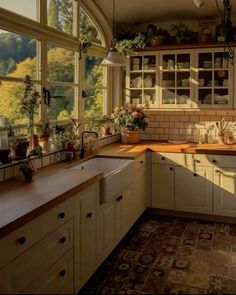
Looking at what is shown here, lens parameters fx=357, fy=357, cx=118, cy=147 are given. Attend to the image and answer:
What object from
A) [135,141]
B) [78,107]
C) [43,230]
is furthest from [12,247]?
[135,141]

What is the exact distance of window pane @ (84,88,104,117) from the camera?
4.38 meters

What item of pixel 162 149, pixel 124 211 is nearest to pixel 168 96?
pixel 162 149

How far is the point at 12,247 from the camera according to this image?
1740 mm

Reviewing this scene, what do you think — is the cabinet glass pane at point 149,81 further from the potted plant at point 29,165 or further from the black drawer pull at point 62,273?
the black drawer pull at point 62,273

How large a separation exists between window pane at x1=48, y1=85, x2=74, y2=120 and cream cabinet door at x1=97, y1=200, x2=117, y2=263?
44.7 inches

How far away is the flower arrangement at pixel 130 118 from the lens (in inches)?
181

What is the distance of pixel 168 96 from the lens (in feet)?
15.4

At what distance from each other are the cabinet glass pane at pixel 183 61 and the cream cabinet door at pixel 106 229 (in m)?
2.22

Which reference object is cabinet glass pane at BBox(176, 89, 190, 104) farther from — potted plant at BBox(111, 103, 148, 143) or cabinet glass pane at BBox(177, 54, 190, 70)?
potted plant at BBox(111, 103, 148, 143)

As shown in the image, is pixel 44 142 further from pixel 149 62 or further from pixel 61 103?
pixel 149 62

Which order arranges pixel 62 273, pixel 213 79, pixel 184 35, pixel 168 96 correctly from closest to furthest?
pixel 62 273
pixel 213 79
pixel 184 35
pixel 168 96

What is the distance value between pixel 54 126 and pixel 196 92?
1972 millimetres

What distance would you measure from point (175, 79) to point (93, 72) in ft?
3.51

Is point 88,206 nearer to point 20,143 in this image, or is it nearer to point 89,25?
point 20,143
